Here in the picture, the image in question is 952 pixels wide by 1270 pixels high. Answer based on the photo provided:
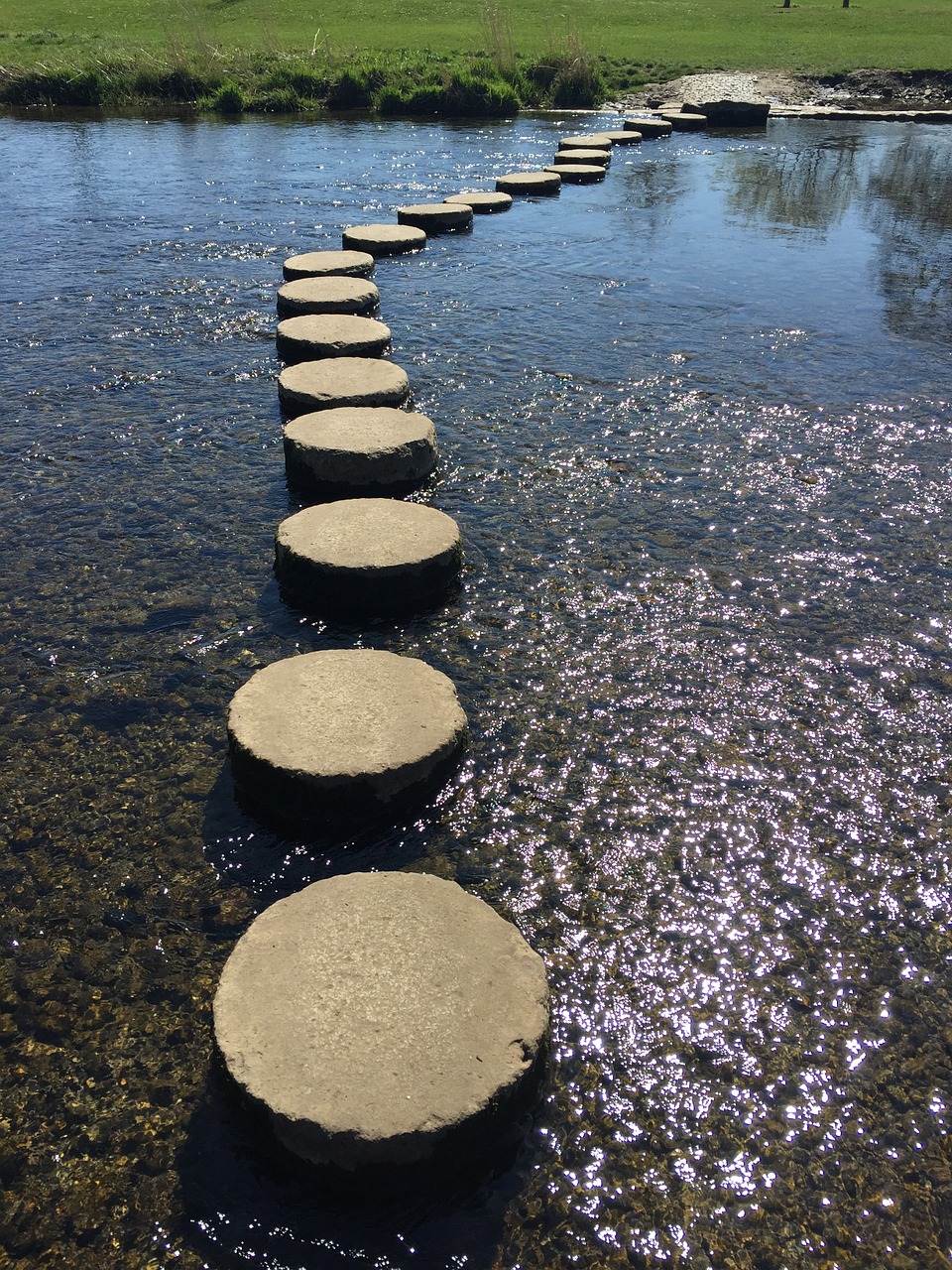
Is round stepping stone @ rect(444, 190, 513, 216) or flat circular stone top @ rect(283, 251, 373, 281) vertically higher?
round stepping stone @ rect(444, 190, 513, 216)

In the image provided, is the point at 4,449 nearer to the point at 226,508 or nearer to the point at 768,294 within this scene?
the point at 226,508

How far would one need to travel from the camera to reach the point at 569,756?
4473 millimetres

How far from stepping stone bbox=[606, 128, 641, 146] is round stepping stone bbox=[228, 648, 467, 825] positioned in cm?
1701

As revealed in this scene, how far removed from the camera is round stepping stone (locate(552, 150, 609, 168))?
16.5m

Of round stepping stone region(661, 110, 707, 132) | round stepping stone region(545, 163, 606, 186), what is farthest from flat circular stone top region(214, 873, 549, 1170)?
round stepping stone region(661, 110, 707, 132)

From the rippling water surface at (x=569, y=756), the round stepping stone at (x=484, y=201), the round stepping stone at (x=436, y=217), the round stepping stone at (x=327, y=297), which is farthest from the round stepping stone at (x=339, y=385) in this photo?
the round stepping stone at (x=484, y=201)

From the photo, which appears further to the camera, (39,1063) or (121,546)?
(121,546)

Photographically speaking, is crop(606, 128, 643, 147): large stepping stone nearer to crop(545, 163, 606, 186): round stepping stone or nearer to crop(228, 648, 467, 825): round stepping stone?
crop(545, 163, 606, 186): round stepping stone

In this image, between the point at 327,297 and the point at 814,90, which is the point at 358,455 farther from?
the point at 814,90

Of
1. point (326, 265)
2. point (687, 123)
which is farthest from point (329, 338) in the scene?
point (687, 123)

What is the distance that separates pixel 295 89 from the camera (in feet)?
74.0

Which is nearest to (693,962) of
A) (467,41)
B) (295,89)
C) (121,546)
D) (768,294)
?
(121,546)

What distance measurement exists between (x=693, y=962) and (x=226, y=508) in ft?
13.6

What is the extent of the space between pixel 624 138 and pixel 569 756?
17400mm
